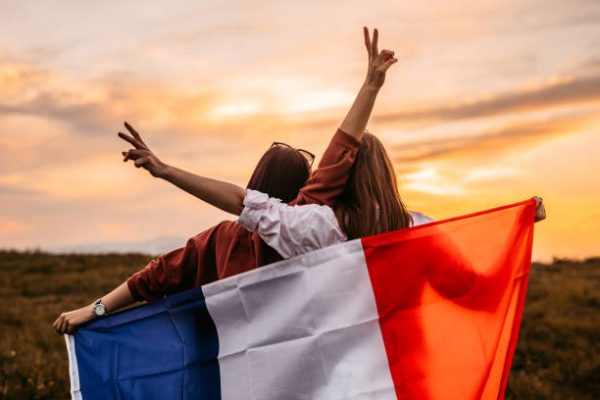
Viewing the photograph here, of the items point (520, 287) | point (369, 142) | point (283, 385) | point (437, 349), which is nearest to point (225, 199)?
point (369, 142)

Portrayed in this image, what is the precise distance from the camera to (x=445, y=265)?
4.31 metres

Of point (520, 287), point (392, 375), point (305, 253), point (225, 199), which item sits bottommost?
point (392, 375)

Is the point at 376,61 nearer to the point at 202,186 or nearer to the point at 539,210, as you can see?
the point at 202,186

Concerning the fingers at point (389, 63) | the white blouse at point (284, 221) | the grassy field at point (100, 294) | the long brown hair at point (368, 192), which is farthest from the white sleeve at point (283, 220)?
the grassy field at point (100, 294)

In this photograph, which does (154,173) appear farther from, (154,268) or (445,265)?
(445,265)

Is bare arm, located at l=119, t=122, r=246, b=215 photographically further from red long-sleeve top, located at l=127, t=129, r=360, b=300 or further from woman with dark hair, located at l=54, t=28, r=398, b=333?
red long-sleeve top, located at l=127, t=129, r=360, b=300

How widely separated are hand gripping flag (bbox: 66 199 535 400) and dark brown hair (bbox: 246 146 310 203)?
36 centimetres

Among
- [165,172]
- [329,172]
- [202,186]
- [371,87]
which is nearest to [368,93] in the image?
[371,87]

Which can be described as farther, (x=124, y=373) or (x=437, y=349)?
(x=124, y=373)

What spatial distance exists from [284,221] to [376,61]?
920mm

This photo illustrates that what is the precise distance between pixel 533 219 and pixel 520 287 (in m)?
0.41

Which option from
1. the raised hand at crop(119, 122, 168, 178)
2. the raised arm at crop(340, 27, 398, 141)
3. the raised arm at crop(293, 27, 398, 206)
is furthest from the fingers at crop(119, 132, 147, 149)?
the raised arm at crop(340, 27, 398, 141)

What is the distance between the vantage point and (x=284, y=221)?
375 cm

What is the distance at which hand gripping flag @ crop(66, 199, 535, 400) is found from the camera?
4152 millimetres
